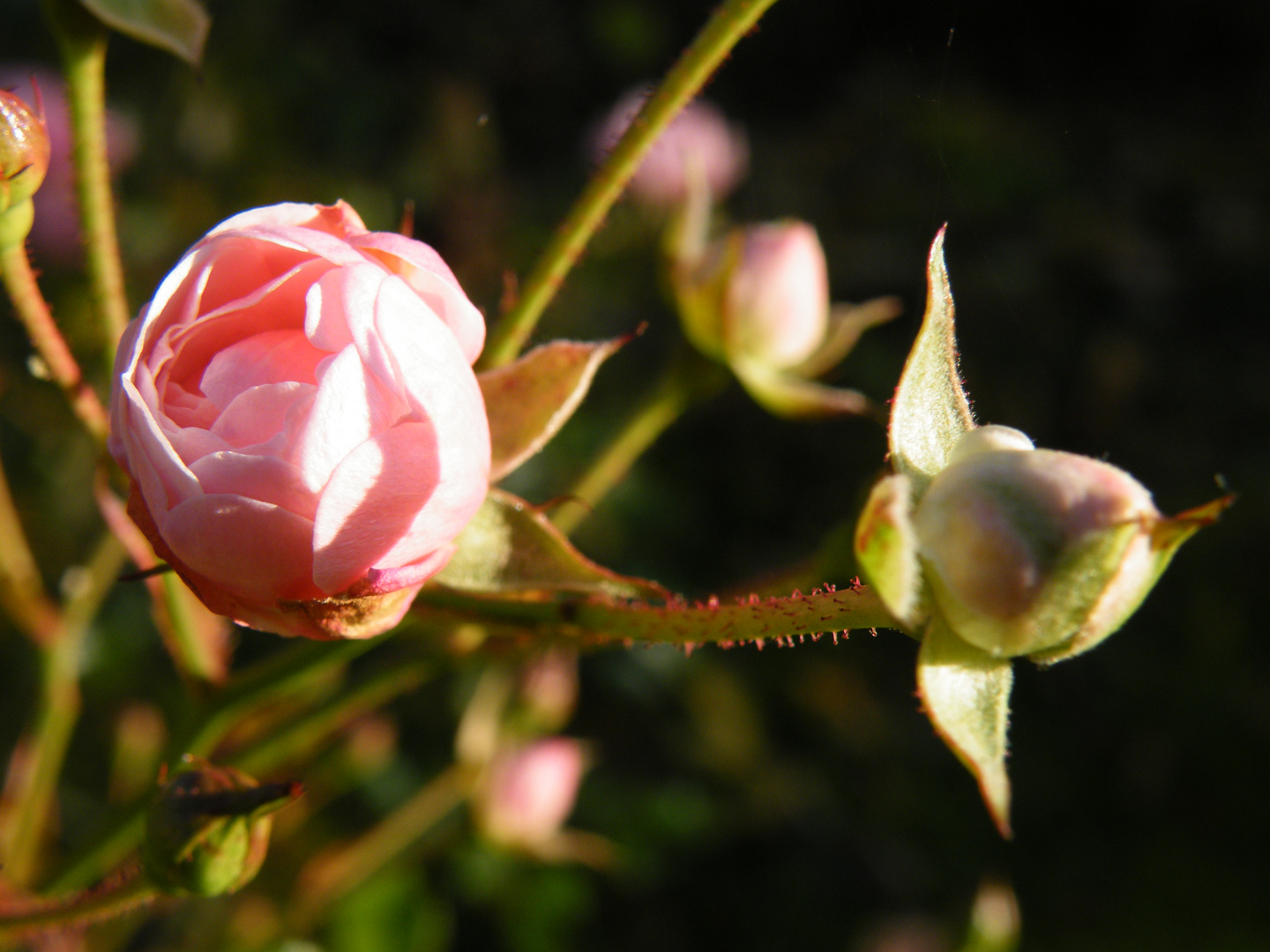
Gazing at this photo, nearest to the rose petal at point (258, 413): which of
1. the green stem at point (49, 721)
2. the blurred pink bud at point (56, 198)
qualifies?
the green stem at point (49, 721)

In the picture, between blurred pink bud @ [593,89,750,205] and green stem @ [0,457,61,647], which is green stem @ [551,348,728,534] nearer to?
green stem @ [0,457,61,647]

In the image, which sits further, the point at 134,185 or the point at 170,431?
the point at 134,185

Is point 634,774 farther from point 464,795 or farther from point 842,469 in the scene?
point 464,795

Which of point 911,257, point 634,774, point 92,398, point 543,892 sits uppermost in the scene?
point 92,398

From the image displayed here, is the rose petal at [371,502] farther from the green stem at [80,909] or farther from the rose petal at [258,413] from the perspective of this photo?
the green stem at [80,909]

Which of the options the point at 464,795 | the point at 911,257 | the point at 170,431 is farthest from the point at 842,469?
the point at 170,431

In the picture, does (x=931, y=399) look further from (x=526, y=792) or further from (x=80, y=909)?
(x=526, y=792)
